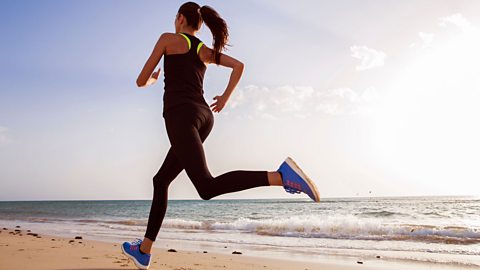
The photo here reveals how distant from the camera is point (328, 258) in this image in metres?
6.41

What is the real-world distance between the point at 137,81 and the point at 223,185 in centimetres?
91

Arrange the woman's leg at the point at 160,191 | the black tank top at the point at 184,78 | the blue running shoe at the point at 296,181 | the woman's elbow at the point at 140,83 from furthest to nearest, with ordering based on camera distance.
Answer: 1. the woman's leg at the point at 160,191
2. the woman's elbow at the point at 140,83
3. the black tank top at the point at 184,78
4. the blue running shoe at the point at 296,181

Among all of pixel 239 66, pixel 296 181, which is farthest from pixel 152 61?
pixel 296 181

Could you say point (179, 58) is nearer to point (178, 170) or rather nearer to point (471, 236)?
point (178, 170)

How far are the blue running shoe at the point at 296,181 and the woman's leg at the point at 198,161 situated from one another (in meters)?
0.06

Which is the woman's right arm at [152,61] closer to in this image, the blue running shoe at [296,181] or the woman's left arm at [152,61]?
A: the woman's left arm at [152,61]

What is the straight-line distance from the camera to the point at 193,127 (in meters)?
2.69

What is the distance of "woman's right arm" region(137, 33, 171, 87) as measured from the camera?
2.75 meters

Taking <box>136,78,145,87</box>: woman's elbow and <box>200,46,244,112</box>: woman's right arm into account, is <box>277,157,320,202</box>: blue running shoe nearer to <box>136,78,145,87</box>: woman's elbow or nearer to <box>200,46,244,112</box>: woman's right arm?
<box>200,46,244,112</box>: woman's right arm

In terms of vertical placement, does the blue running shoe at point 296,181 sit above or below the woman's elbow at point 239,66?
below

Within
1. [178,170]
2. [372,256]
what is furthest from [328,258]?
[178,170]

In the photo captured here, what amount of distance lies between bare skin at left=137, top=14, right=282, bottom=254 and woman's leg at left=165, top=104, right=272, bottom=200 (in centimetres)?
24

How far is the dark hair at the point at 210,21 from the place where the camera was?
290 cm

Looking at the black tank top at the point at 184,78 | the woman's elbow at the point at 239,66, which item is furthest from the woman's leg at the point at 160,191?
the woman's elbow at the point at 239,66
